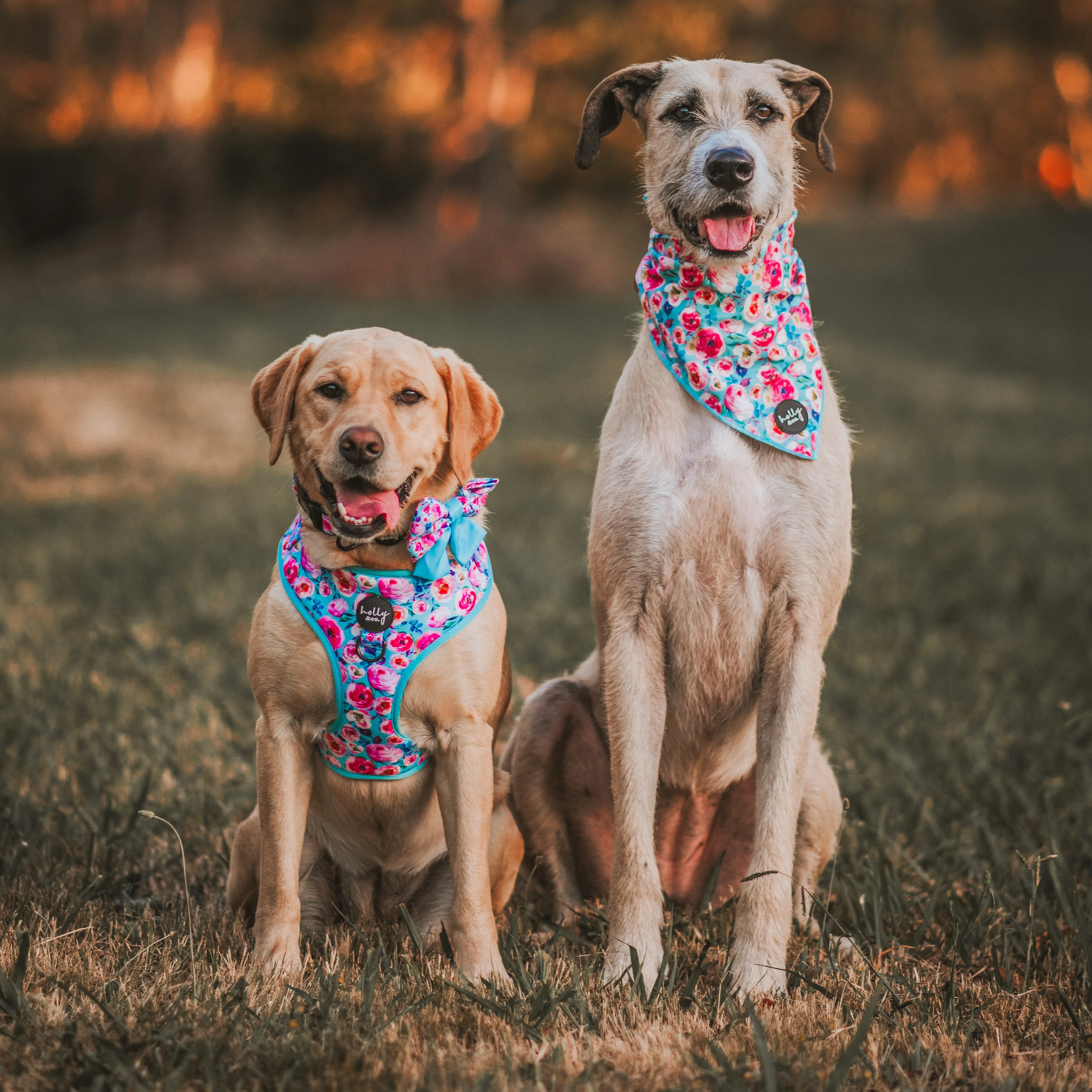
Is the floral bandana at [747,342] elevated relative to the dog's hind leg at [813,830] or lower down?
elevated

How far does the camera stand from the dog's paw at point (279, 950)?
263 centimetres

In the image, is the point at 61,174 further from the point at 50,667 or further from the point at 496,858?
the point at 496,858

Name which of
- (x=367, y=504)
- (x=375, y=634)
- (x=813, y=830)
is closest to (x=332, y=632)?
(x=375, y=634)

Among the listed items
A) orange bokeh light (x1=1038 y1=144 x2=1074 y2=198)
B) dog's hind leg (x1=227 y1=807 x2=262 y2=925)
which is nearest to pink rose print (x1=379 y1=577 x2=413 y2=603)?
dog's hind leg (x1=227 y1=807 x2=262 y2=925)

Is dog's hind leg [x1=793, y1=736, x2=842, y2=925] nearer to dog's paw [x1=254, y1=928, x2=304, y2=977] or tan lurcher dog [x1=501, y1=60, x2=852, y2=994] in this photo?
tan lurcher dog [x1=501, y1=60, x2=852, y2=994]

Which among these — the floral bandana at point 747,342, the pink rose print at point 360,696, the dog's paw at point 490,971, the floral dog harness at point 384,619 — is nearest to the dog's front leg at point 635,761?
the dog's paw at point 490,971

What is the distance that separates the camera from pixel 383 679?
2631mm

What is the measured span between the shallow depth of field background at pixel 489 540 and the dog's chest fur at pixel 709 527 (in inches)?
31.4

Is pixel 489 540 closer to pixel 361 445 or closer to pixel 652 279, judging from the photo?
pixel 652 279

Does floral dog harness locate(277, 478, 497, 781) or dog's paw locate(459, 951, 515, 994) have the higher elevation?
floral dog harness locate(277, 478, 497, 781)

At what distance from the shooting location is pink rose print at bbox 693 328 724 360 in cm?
281

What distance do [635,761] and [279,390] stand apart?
127 centimetres

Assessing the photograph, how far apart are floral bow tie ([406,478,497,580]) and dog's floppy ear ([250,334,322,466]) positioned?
0.37 meters

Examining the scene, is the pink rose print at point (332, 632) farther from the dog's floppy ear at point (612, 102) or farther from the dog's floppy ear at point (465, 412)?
the dog's floppy ear at point (612, 102)
